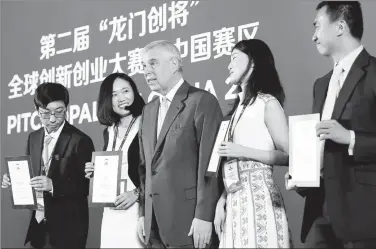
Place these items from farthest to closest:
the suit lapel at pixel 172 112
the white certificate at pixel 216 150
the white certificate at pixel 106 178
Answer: the white certificate at pixel 106 178 < the suit lapel at pixel 172 112 < the white certificate at pixel 216 150

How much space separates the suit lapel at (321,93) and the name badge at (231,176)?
1.48 ft

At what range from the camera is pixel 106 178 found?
325cm

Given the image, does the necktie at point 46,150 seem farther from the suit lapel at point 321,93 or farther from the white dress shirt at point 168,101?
the suit lapel at point 321,93

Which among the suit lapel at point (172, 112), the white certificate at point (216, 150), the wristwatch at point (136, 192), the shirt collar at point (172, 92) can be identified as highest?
the shirt collar at point (172, 92)

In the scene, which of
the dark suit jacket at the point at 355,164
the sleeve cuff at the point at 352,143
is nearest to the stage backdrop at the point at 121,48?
the dark suit jacket at the point at 355,164

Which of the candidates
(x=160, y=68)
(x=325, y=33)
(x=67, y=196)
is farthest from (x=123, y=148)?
(x=325, y=33)

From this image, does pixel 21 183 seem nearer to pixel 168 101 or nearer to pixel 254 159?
pixel 168 101

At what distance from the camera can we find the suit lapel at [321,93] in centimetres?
257

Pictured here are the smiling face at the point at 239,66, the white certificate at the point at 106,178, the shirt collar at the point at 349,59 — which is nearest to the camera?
the shirt collar at the point at 349,59

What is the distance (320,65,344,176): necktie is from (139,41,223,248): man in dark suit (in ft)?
1.97

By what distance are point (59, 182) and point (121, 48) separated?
106 cm

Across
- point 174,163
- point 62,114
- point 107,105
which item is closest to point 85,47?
point 62,114

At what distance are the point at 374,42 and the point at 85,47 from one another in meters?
2.16

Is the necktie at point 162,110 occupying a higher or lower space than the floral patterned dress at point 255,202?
higher
